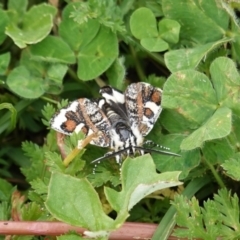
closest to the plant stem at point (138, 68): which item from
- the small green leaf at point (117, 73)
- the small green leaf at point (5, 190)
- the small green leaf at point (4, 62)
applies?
the small green leaf at point (117, 73)

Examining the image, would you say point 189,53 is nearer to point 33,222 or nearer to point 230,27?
point 230,27

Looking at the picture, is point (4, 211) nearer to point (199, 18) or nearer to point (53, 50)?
point (53, 50)

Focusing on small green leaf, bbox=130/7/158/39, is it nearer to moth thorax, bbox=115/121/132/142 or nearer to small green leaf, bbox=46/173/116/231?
moth thorax, bbox=115/121/132/142

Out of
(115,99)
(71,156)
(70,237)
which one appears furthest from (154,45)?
(70,237)

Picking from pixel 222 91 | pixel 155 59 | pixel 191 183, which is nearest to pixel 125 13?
pixel 155 59

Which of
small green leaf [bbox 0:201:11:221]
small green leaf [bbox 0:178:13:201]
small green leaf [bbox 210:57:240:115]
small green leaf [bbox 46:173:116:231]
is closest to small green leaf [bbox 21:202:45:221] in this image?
small green leaf [bbox 0:201:11:221]

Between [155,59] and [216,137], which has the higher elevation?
[216,137]

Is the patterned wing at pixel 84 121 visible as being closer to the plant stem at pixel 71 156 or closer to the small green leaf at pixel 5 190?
the plant stem at pixel 71 156
